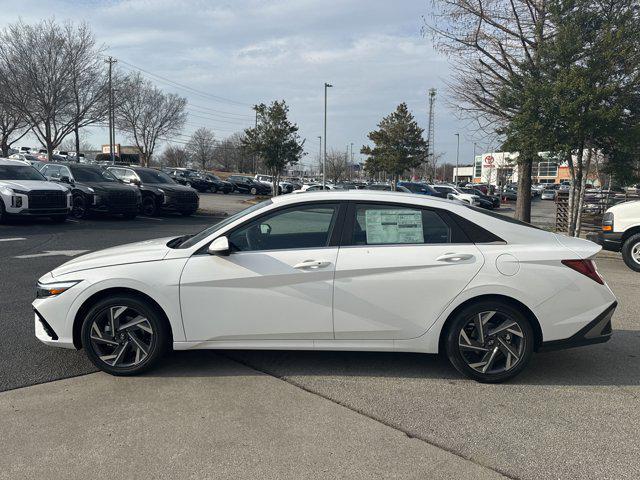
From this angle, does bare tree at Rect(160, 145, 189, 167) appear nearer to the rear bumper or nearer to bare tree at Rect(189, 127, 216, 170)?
bare tree at Rect(189, 127, 216, 170)

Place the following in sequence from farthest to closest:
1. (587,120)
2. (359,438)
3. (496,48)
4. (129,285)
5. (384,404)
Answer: (496,48), (587,120), (129,285), (384,404), (359,438)

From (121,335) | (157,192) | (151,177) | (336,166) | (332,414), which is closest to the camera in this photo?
(332,414)

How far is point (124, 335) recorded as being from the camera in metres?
4.02

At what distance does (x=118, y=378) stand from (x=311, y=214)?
2016mm

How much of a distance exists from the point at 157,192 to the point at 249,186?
24.3m

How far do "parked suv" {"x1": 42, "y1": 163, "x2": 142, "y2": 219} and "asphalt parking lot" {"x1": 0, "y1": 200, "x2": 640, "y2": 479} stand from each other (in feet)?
36.9

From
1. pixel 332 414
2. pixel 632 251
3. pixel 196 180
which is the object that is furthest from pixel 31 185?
pixel 196 180

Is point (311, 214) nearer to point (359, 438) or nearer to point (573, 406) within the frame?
point (359, 438)

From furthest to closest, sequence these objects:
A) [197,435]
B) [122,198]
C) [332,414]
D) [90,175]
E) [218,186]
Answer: [218,186] → [90,175] → [122,198] → [332,414] → [197,435]

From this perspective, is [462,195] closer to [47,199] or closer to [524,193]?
[524,193]

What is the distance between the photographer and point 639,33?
10344 millimetres

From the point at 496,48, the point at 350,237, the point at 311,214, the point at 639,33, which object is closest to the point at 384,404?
the point at 350,237

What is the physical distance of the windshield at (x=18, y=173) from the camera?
1376 cm

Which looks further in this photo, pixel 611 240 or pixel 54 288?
pixel 611 240
